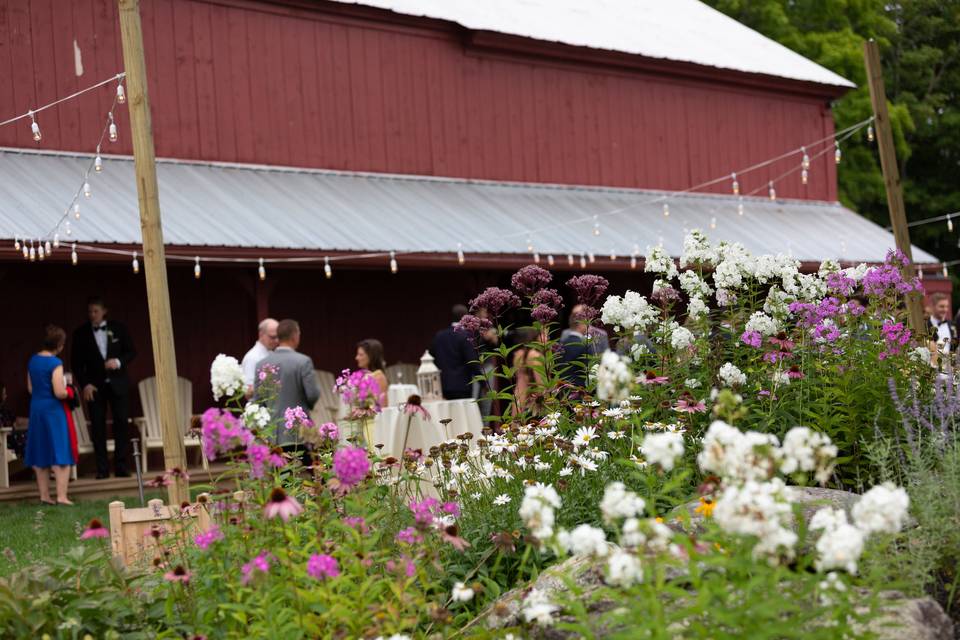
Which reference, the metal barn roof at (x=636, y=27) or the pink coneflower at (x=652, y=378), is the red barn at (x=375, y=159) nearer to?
the metal barn roof at (x=636, y=27)

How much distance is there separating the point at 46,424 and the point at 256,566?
8.73m

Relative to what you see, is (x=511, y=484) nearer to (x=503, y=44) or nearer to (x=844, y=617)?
(x=844, y=617)

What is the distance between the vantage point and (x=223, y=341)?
17266 mm

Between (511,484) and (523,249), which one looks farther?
(523,249)

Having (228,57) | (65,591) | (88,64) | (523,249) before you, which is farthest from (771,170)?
(65,591)

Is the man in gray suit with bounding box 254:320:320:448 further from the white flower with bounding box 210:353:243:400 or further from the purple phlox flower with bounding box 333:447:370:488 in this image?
the purple phlox flower with bounding box 333:447:370:488

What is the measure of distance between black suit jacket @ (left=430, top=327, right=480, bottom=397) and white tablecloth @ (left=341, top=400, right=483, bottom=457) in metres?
1.14

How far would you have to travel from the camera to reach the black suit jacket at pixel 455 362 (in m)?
13.6

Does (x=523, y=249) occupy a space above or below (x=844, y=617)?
above

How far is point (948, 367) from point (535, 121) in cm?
1419

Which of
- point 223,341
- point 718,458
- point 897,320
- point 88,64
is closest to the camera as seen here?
point 718,458

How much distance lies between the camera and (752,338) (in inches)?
269

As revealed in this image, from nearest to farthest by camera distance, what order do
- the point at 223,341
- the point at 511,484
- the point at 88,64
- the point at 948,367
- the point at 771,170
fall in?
1. the point at 511,484
2. the point at 948,367
3. the point at 88,64
4. the point at 223,341
5. the point at 771,170

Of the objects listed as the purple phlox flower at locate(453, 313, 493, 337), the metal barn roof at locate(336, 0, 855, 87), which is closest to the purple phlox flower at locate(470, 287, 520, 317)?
the purple phlox flower at locate(453, 313, 493, 337)
